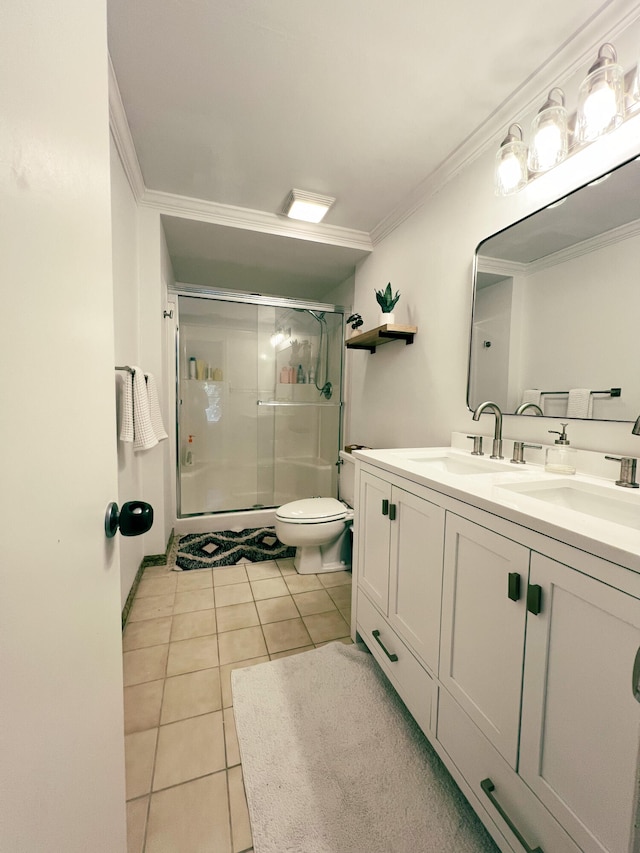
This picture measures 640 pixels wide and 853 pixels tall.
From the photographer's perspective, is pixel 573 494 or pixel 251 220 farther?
pixel 251 220

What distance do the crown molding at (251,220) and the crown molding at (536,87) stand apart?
0.58m

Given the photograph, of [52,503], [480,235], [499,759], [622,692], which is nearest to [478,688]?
[499,759]

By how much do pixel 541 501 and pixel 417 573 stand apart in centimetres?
45

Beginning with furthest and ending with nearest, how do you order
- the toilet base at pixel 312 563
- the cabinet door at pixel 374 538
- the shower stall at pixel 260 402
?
the shower stall at pixel 260 402 → the toilet base at pixel 312 563 → the cabinet door at pixel 374 538

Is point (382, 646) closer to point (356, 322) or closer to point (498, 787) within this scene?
point (498, 787)

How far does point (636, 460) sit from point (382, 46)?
1.62m

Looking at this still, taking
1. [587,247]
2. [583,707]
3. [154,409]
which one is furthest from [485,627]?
[154,409]

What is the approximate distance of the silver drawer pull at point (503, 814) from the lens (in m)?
0.69

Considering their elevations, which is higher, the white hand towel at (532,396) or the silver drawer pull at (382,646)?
the white hand towel at (532,396)

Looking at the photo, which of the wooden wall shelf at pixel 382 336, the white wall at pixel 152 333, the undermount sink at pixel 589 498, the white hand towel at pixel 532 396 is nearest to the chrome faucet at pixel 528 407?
the white hand towel at pixel 532 396

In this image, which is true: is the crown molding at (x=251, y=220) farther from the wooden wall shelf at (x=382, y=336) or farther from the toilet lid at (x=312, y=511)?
the toilet lid at (x=312, y=511)

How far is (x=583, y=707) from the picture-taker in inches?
23.5

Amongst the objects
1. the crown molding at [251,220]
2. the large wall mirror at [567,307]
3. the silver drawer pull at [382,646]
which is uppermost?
the crown molding at [251,220]

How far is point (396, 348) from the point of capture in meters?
2.20
